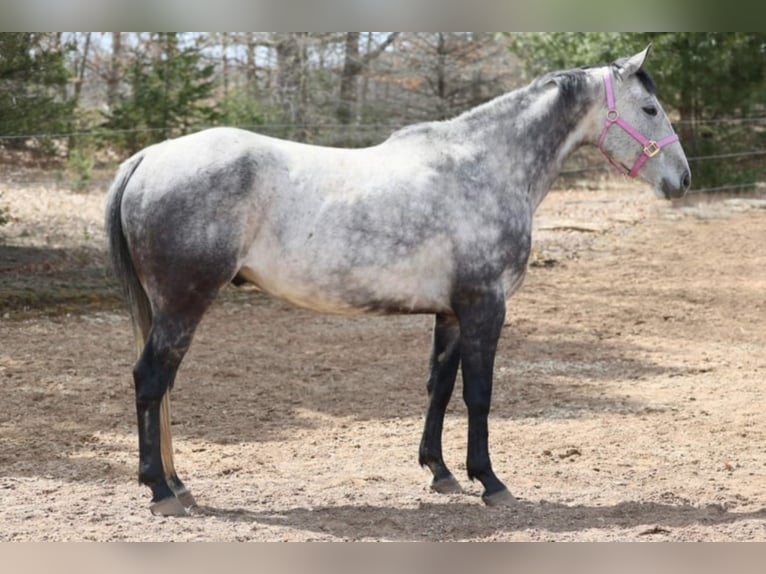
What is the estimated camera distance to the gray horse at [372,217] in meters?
4.39

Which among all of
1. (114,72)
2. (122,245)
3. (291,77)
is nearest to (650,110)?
(122,245)

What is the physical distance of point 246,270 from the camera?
4.54 metres

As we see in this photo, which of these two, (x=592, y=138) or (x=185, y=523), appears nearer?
(x=185, y=523)

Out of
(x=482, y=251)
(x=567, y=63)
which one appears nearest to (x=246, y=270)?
(x=482, y=251)

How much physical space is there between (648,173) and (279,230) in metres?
1.78

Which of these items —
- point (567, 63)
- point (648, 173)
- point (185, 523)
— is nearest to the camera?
point (185, 523)

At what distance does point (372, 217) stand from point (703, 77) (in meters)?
10.8

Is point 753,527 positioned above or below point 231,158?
below

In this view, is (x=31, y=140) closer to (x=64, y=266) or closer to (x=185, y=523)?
(x=64, y=266)

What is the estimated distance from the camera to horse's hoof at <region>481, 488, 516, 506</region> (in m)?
4.78

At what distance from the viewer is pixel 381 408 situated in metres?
6.78

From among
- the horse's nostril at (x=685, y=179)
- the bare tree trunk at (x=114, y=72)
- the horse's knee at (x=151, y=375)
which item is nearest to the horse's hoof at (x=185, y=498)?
the horse's knee at (x=151, y=375)

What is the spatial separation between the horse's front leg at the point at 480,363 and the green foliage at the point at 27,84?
6187 mm

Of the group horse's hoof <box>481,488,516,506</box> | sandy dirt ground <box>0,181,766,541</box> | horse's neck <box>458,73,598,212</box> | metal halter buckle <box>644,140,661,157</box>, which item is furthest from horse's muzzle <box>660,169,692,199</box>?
horse's hoof <box>481,488,516,506</box>
